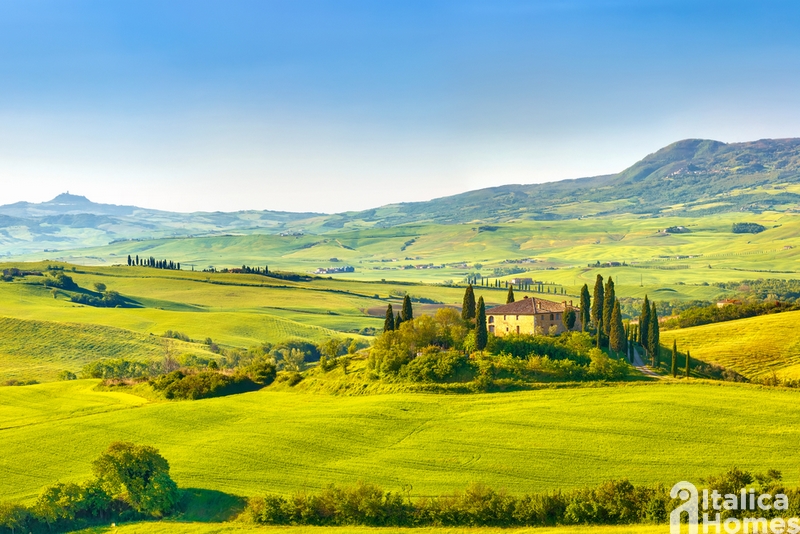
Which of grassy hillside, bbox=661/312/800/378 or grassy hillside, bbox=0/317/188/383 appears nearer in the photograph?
grassy hillside, bbox=661/312/800/378

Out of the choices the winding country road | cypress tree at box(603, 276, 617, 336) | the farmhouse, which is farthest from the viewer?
the farmhouse

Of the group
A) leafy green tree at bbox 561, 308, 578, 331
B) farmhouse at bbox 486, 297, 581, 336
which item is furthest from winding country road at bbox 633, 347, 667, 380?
leafy green tree at bbox 561, 308, 578, 331

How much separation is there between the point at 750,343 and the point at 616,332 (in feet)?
78.4

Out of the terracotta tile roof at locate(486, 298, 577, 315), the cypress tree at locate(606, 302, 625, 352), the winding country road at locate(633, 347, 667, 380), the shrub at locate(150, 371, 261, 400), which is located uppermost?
the terracotta tile roof at locate(486, 298, 577, 315)

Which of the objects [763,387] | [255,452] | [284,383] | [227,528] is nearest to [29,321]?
[284,383]

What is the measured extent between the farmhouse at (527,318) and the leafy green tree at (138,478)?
56.8 meters

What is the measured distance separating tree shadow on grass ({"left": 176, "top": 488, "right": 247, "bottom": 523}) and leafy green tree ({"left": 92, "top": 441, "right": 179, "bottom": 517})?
103 cm

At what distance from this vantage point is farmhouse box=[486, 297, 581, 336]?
106375 millimetres

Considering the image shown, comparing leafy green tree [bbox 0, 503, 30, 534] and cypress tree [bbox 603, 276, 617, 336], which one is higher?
cypress tree [bbox 603, 276, 617, 336]

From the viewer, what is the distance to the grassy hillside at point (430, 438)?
63125 millimetres

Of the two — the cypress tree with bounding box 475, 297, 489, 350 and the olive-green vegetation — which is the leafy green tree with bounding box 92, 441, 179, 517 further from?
the cypress tree with bounding box 475, 297, 489, 350

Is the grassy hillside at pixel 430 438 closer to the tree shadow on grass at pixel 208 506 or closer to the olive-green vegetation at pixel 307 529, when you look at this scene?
the tree shadow on grass at pixel 208 506

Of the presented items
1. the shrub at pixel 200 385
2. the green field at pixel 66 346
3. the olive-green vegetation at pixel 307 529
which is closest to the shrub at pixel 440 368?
the shrub at pixel 200 385

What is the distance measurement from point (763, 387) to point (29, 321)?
6401 inches
